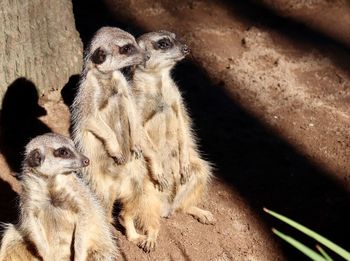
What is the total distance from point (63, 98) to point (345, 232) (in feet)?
6.56

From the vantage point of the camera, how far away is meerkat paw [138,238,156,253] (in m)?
4.07

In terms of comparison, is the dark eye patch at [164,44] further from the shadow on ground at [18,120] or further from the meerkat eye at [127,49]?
the shadow on ground at [18,120]

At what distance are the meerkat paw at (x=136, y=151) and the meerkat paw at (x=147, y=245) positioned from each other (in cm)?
47

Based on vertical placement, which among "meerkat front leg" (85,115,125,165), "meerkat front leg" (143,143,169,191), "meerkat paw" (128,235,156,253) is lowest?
"meerkat paw" (128,235,156,253)

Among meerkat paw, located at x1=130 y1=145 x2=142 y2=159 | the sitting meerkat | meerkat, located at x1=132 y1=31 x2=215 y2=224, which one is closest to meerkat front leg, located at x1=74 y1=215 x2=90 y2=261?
the sitting meerkat

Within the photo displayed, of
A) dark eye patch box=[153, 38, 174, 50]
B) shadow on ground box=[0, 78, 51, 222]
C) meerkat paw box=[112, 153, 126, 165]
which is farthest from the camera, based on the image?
shadow on ground box=[0, 78, 51, 222]

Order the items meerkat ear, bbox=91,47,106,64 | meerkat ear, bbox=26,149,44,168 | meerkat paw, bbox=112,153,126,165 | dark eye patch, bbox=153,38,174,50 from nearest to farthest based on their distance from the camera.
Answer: meerkat ear, bbox=26,149,44,168 → meerkat ear, bbox=91,47,106,64 → meerkat paw, bbox=112,153,126,165 → dark eye patch, bbox=153,38,174,50

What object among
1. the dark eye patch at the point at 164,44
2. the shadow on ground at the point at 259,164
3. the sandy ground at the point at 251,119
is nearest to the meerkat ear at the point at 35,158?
the sandy ground at the point at 251,119

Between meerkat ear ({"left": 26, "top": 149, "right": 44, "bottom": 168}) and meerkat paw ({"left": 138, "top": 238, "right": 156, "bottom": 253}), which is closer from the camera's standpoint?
meerkat ear ({"left": 26, "top": 149, "right": 44, "bottom": 168})

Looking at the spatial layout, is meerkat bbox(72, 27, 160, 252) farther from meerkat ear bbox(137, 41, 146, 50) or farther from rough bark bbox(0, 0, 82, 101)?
rough bark bbox(0, 0, 82, 101)

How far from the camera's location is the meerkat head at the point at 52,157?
352 centimetres

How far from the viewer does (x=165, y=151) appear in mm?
4445

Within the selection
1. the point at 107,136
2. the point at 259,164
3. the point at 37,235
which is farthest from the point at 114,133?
the point at 259,164

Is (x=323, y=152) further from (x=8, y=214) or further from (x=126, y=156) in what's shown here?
(x=8, y=214)
